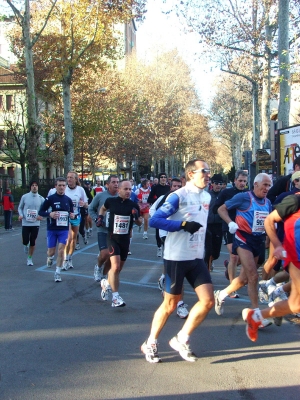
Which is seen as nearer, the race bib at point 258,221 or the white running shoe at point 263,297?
the race bib at point 258,221

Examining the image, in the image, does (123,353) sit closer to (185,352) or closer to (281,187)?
(185,352)

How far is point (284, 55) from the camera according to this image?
15922 millimetres

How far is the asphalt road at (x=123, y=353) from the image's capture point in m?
4.46

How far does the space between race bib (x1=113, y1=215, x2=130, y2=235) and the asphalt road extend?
3.59ft

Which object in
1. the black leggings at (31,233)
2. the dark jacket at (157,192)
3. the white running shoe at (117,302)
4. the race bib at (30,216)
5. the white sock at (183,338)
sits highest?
the dark jacket at (157,192)

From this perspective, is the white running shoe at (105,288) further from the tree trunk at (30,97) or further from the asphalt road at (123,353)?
the tree trunk at (30,97)

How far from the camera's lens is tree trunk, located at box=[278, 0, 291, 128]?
15.6 m

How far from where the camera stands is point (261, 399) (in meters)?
4.24

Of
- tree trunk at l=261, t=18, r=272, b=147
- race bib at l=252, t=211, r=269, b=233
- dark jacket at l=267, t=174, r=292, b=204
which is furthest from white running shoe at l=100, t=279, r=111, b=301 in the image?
tree trunk at l=261, t=18, r=272, b=147

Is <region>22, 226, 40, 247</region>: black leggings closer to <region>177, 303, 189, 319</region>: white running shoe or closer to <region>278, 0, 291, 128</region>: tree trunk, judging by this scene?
<region>177, 303, 189, 319</region>: white running shoe

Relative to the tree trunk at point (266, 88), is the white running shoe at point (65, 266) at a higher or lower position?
lower

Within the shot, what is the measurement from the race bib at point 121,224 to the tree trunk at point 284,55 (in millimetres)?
9235

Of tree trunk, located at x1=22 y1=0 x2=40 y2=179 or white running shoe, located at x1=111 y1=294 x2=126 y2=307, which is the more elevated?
tree trunk, located at x1=22 y1=0 x2=40 y2=179

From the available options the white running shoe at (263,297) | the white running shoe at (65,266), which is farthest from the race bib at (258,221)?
the white running shoe at (65,266)
